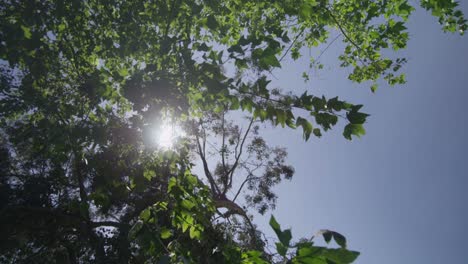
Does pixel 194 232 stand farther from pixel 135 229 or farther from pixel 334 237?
pixel 334 237

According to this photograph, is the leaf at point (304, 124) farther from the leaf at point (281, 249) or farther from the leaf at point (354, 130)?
the leaf at point (281, 249)

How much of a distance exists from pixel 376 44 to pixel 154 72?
5.55m

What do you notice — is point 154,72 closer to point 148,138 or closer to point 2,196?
point 148,138

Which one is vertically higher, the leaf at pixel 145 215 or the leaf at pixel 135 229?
the leaf at pixel 145 215

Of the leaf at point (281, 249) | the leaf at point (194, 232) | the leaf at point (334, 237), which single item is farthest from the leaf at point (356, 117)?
the leaf at point (194, 232)

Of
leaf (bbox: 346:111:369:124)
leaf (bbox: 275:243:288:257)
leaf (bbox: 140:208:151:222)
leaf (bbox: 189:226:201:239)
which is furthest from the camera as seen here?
leaf (bbox: 189:226:201:239)

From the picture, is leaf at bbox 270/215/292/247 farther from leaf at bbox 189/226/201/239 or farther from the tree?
leaf at bbox 189/226/201/239

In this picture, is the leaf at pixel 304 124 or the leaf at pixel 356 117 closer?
the leaf at pixel 356 117

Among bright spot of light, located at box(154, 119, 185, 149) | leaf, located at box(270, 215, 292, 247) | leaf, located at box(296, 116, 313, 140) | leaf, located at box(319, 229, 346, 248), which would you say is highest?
bright spot of light, located at box(154, 119, 185, 149)

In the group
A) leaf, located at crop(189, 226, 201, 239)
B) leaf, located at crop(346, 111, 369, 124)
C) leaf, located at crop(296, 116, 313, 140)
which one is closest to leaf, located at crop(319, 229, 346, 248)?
leaf, located at crop(346, 111, 369, 124)

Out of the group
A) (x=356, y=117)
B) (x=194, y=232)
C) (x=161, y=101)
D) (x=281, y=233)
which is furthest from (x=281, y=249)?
(x=161, y=101)

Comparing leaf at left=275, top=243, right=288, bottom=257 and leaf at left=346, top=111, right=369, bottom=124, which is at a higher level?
leaf at left=346, top=111, right=369, bottom=124

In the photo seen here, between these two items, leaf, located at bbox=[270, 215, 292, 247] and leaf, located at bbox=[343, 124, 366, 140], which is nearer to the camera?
leaf, located at bbox=[270, 215, 292, 247]

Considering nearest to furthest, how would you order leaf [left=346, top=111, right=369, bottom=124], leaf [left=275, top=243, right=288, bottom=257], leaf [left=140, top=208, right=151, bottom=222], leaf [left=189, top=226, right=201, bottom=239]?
1. leaf [left=275, top=243, right=288, bottom=257]
2. leaf [left=346, top=111, right=369, bottom=124]
3. leaf [left=140, top=208, right=151, bottom=222]
4. leaf [left=189, top=226, right=201, bottom=239]
